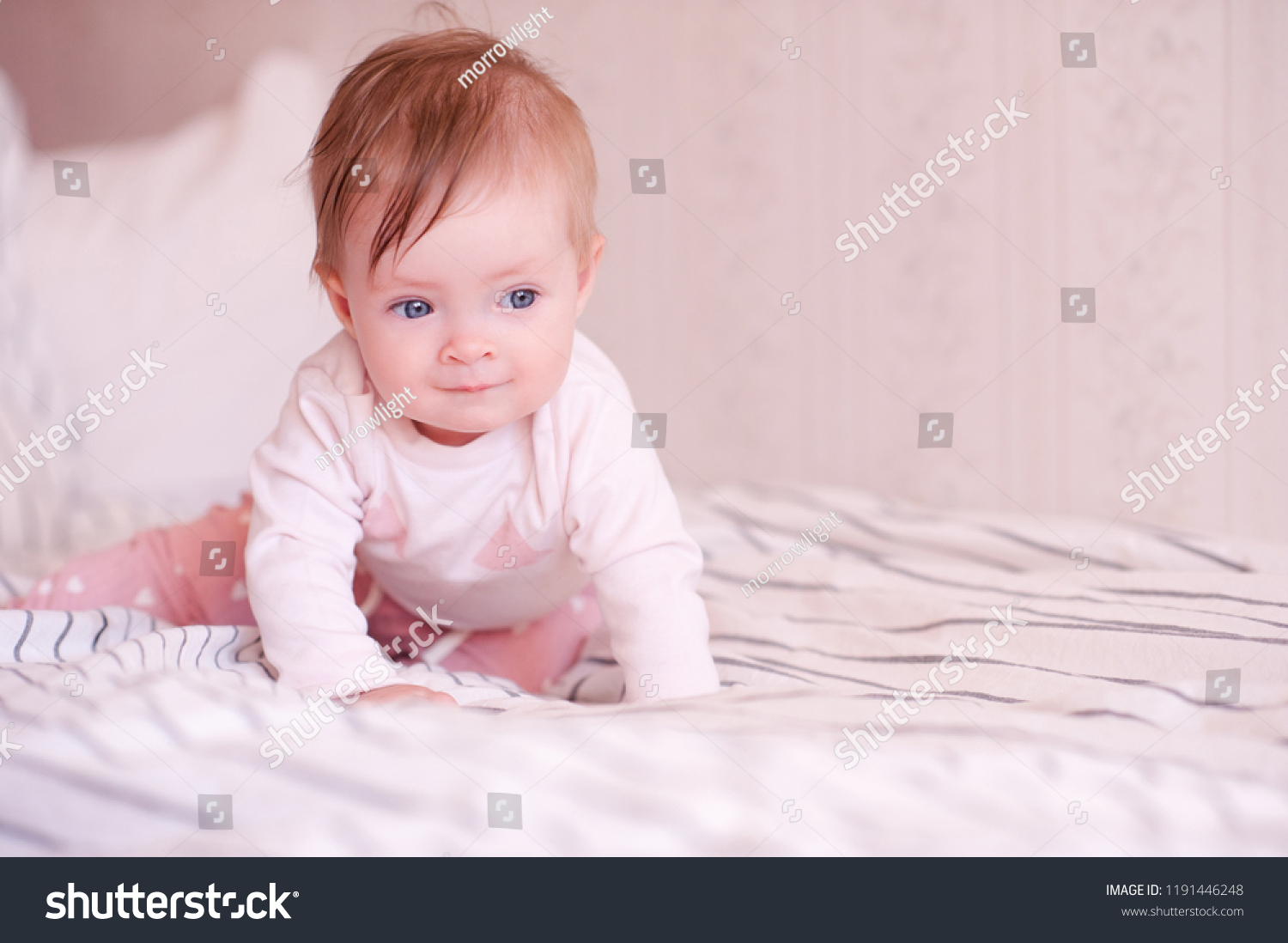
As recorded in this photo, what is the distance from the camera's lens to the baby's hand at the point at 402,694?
0.69 m

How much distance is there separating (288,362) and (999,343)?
120 cm

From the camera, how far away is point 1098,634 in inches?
31.7

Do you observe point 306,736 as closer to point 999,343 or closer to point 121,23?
point 121,23

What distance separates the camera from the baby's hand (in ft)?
2.27

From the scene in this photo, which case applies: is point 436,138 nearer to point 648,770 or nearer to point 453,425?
point 453,425

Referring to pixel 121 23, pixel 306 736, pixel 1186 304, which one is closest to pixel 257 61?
pixel 121 23

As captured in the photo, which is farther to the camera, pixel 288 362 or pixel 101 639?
pixel 288 362

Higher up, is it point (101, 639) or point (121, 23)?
point (121, 23)
